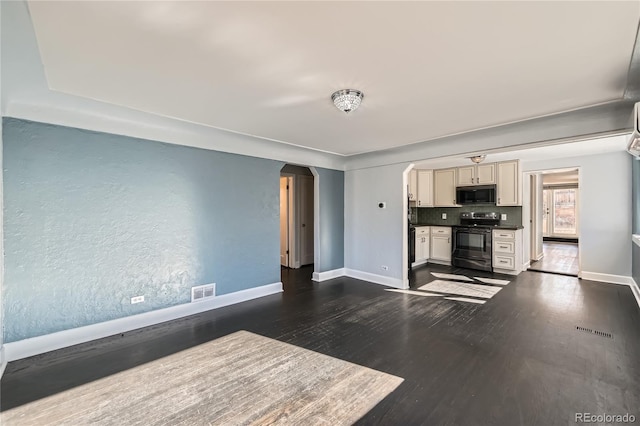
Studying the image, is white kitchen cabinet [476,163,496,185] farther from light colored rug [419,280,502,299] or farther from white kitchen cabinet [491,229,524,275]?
light colored rug [419,280,502,299]

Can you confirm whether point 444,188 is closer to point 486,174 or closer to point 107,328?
point 486,174

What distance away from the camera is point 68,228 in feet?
9.18

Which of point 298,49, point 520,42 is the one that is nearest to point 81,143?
point 298,49

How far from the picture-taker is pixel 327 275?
5.43m

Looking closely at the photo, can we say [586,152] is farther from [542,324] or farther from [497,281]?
[542,324]

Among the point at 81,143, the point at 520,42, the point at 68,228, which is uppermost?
the point at 520,42

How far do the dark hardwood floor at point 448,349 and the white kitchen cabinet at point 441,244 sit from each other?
7.17 ft

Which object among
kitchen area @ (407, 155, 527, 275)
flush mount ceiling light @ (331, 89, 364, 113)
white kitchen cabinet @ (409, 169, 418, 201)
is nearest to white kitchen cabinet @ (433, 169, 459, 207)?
kitchen area @ (407, 155, 527, 275)

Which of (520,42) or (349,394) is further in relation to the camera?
(349,394)

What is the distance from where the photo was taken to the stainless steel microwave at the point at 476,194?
6.01 meters

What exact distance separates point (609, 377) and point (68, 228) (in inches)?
196

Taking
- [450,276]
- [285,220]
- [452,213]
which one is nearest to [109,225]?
[285,220]

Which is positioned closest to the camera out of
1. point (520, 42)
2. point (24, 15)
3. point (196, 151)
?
point (24, 15)

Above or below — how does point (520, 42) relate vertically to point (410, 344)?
above
